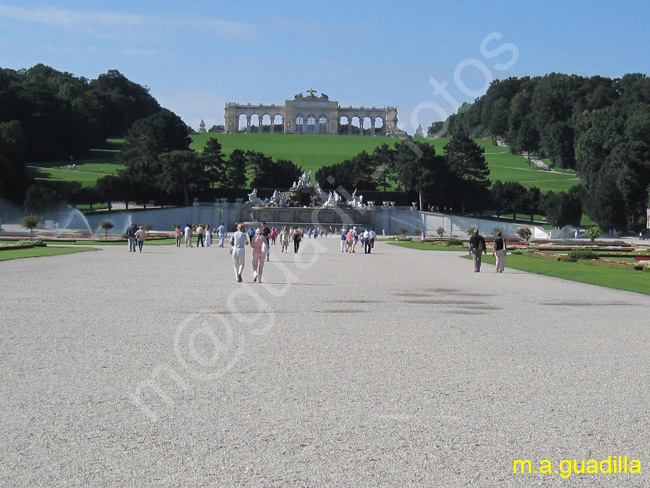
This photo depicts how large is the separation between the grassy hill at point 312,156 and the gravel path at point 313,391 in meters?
71.6

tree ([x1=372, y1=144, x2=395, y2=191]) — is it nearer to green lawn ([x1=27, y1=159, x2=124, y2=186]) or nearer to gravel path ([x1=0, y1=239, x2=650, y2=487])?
green lawn ([x1=27, y1=159, x2=124, y2=186])

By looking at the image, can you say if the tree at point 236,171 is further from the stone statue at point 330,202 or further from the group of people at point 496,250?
the group of people at point 496,250

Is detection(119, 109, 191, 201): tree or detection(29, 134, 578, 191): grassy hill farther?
detection(29, 134, 578, 191): grassy hill

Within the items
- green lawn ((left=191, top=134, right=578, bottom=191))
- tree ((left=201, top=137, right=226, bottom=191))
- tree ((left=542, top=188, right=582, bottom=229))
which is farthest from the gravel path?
green lawn ((left=191, top=134, right=578, bottom=191))

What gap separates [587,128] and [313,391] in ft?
263

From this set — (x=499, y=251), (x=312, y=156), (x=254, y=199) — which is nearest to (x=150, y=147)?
(x=254, y=199)

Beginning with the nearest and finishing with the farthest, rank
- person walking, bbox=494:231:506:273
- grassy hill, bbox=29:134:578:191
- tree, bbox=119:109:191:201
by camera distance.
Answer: person walking, bbox=494:231:506:273 < tree, bbox=119:109:191:201 < grassy hill, bbox=29:134:578:191

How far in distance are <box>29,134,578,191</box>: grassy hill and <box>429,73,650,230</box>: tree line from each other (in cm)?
357

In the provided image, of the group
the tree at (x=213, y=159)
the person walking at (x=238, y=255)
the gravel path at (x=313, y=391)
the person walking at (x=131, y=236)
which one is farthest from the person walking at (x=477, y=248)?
the tree at (x=213, y=159)

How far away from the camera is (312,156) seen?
113 m

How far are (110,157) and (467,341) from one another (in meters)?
101

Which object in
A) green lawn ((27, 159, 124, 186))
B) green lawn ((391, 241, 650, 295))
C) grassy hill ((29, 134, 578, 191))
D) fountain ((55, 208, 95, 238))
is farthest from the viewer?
grassy hill ((29, 134, 578, 191))

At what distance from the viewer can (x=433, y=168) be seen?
8288 cm

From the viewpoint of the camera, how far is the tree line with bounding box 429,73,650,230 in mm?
64375
